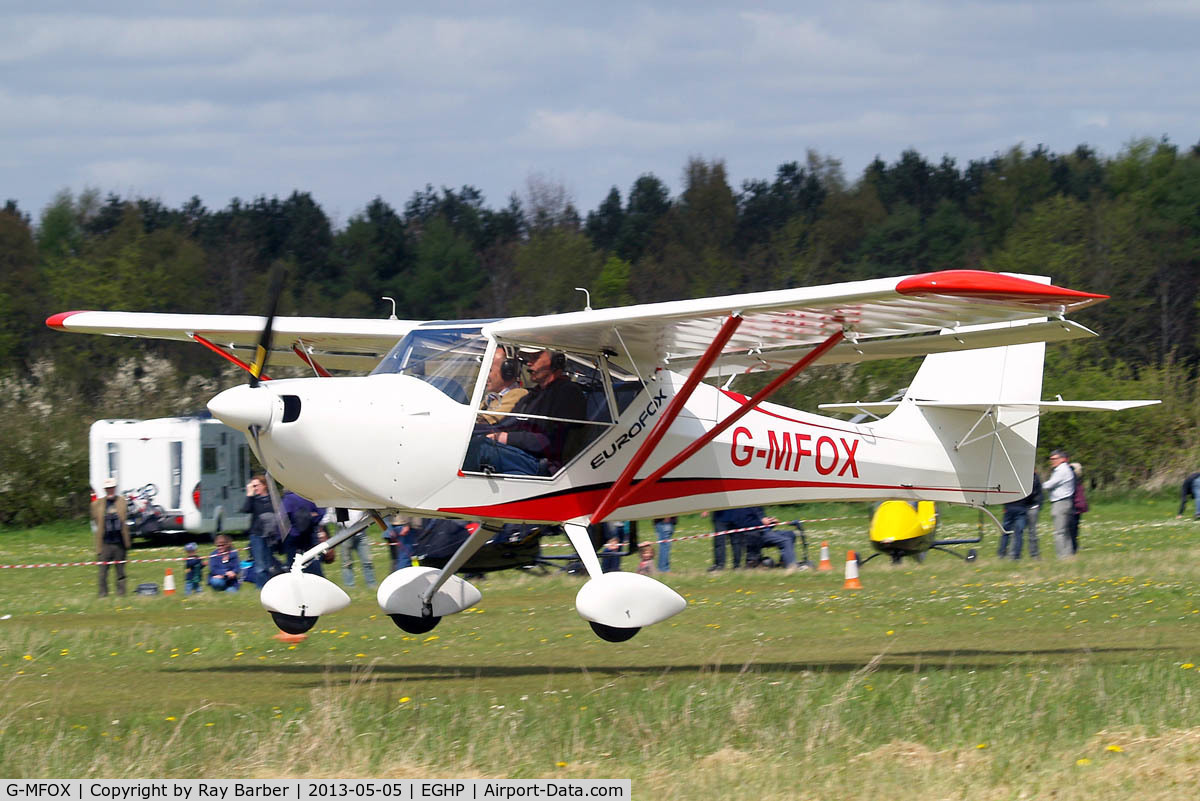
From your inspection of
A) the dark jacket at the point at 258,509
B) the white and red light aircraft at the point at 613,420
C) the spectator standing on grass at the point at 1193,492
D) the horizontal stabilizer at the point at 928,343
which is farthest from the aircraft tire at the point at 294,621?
the spectator standing on grass at the point at 1193,492

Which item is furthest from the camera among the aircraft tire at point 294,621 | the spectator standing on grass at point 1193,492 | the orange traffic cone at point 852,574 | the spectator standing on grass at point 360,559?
the spectator standing on grass at point 1193,492

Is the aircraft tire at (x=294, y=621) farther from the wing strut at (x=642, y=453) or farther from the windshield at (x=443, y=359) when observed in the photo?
the wing strut at (x=642, y=453)

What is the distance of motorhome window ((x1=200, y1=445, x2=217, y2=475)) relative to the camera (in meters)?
29.4

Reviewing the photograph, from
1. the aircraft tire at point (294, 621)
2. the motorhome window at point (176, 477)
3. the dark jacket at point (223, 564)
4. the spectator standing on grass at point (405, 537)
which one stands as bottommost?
the motorhome window at point (176, 477)

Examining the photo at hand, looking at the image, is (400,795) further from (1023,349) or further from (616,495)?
(1023,349)

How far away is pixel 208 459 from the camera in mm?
29562

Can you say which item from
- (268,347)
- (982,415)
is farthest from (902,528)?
(268,347)

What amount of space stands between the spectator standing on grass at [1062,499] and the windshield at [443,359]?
35.9ft

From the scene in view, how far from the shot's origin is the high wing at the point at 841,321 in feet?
29.5

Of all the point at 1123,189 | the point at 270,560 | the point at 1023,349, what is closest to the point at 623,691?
the point at 1023,349

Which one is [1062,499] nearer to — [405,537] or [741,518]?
[741,518]

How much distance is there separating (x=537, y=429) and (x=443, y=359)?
91 cm

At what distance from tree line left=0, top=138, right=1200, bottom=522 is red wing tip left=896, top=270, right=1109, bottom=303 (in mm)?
25227

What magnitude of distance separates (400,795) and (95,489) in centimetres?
2501
